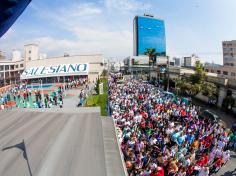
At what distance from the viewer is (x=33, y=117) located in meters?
10.1

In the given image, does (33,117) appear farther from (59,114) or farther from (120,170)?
(120,170)

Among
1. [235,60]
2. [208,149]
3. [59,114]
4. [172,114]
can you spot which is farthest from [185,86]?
[235,60]

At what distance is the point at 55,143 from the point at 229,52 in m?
122

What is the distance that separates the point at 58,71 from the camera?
186ft

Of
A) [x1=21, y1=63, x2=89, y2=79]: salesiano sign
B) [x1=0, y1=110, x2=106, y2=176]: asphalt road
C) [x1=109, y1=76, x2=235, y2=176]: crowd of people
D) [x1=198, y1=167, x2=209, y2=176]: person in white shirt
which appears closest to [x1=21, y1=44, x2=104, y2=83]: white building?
[x1=21, y1=63, x2=89, y2=79]: salesiano sign

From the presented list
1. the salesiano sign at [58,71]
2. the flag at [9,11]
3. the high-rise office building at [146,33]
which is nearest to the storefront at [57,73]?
the salesiano sign at [58,71]

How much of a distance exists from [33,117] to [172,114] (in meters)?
14.2

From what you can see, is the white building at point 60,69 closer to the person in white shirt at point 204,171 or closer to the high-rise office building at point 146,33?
the person in white shirt at point 204,171

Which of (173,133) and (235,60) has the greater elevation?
(235,60)

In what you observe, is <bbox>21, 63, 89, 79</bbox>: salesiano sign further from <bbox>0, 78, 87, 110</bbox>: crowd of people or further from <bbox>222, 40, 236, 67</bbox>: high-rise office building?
<bbox>222, 40, 236, 67</bbox>: high-rise office building

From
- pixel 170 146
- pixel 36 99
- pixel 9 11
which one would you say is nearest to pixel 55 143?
pixel 9 11

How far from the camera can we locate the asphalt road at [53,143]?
583cm

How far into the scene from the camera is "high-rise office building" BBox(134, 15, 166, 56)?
163 m

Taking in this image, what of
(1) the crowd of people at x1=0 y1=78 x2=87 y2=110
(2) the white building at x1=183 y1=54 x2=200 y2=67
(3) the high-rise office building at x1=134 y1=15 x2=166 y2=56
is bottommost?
(1) the crowd of people at x1=0 y1=78 x2=87 y2=110
